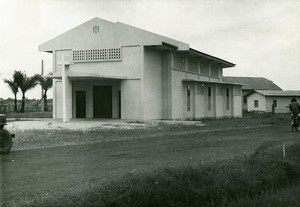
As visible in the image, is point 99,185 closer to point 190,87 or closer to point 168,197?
point 168,197

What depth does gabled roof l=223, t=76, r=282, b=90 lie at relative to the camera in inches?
3248

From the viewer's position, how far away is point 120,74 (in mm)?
31125

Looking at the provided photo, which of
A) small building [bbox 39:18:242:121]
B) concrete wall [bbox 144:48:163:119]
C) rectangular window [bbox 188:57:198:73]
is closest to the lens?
small building [bbox 39:18:242:121]

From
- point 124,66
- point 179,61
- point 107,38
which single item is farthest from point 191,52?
point 107,38

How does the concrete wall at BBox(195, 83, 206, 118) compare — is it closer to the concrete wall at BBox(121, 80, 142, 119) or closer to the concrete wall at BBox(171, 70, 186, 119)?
the concrete wall at BBox(171, 70, 186, 119)

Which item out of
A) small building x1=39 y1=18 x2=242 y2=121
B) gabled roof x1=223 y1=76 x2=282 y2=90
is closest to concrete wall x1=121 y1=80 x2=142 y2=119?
small building x1=39 y1=18 x2=242 y2=121

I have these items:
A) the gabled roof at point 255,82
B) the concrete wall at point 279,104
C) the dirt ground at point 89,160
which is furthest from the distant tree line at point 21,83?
the dirt ground at point 89,160

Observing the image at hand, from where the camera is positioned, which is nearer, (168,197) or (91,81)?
(168,197)

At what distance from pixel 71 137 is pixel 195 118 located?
20.7m

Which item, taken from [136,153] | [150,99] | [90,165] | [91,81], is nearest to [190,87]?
[150,99]

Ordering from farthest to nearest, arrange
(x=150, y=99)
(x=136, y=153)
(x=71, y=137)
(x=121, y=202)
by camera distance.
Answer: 1. (x=150, y=99)
2. (x=71, y=137)
3. (x=136, y=153)
4. (x=121, y=202)

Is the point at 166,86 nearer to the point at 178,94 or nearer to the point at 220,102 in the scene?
the point at 178,94

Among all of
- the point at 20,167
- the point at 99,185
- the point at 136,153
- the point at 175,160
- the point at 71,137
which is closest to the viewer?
the point at 99,185

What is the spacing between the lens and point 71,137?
57.9ft
